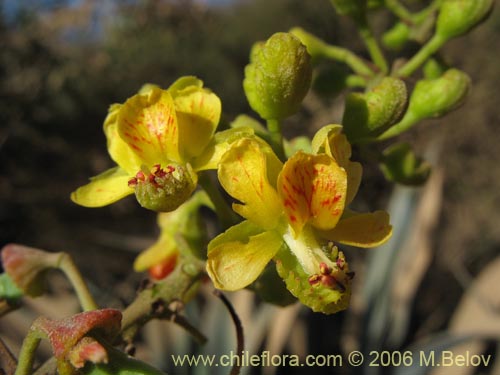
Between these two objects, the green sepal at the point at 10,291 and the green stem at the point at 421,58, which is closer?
the green sepal at the point at 10,291

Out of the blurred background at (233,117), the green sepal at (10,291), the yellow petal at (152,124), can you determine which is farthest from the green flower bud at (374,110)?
the blurred background at (233,117)

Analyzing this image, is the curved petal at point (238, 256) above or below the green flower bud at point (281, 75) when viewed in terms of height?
below

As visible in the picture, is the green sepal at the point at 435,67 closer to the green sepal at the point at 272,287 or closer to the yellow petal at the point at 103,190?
the green sepal at the point at 272,287

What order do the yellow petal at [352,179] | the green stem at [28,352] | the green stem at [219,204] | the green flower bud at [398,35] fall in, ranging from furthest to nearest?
the green flower bud at [398,35]
the green stem at [219,204]
the yellow petal at [352,179]
the green stem at [28,352]

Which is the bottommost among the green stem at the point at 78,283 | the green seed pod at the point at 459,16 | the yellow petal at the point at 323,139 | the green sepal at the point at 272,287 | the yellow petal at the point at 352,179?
the green sepal at the point at 272,287

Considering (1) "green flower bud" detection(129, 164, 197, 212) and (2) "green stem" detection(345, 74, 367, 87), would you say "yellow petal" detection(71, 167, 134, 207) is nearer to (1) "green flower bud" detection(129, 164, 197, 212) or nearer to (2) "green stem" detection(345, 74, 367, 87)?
(1) "green flower bud" detection(129, 164, 197, 212)

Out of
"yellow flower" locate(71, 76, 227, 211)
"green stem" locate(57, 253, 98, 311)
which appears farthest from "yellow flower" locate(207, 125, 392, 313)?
"green stem" locate(57, 253, 98, 311)

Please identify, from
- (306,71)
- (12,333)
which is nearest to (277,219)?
(306,71)
